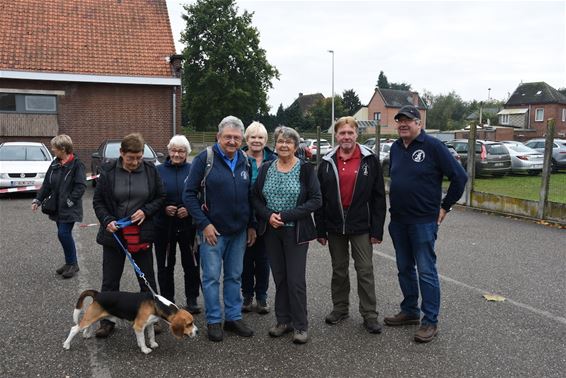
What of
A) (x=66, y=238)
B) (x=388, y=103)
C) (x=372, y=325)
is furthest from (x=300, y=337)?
(x=388, y=103)

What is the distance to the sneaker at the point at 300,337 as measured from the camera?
4004 millimetres

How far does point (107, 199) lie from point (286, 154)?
1558 mm

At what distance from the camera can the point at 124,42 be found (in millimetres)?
19703

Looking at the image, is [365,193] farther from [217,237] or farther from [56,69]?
[56,69]

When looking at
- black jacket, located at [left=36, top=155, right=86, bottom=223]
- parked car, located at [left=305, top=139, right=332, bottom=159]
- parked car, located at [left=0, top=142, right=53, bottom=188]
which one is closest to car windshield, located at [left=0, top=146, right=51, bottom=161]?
parked car, located at [left=0, top=142, right=53, bottom=188]

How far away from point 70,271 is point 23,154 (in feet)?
27.8

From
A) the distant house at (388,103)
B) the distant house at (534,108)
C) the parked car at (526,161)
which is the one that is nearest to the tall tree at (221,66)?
the distant house at (388,103)

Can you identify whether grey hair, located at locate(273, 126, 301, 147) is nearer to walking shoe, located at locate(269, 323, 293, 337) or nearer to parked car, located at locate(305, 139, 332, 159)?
walking shoe, located at locate(269, 323, 293, 337)

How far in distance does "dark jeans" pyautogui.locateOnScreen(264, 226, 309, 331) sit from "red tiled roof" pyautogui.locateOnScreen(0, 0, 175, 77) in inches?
650

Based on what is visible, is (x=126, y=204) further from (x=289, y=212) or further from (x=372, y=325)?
(x=372, y=325)

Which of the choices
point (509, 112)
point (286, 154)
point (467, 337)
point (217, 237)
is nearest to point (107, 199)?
point (217, 237)

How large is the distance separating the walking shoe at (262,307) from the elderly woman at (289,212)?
0.54 metres

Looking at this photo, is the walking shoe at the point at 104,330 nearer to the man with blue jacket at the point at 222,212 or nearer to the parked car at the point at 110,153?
the man with blue jacket at the point at 222,212

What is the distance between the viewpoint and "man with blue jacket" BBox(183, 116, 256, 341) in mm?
4008
